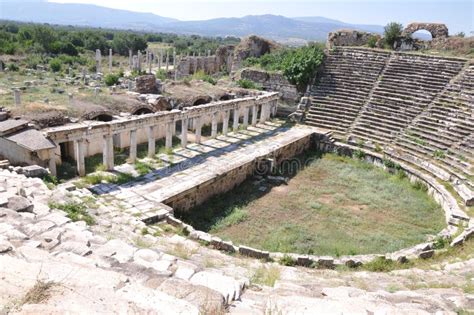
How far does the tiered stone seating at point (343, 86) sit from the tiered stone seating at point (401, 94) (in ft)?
2.31

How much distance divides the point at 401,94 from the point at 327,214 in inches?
479

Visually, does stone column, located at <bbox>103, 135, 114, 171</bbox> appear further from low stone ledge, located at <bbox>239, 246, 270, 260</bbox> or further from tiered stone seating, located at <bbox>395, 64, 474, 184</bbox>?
tiered stone seating, located at <bbox>395, 64, 474, 184</bbox>

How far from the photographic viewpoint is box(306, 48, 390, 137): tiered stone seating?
78.2 feet

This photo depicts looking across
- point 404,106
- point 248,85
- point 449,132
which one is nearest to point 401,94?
point 404,106

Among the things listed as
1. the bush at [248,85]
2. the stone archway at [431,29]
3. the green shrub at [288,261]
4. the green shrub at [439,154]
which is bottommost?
the green shrub at [288,261]

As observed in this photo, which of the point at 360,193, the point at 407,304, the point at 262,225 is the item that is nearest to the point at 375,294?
the point at 407,304

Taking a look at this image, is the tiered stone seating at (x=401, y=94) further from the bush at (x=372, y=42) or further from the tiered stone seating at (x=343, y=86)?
the bush at (x=372, y=42)

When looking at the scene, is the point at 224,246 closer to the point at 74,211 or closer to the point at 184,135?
the point at 74,211

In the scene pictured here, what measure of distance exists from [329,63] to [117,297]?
2567 cm

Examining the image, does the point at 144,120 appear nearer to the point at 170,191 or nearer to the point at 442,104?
the point at 170,191

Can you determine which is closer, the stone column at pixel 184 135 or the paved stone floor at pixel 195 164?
the paved stone floor at pixel 195 164

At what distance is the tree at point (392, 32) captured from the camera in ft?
95.9

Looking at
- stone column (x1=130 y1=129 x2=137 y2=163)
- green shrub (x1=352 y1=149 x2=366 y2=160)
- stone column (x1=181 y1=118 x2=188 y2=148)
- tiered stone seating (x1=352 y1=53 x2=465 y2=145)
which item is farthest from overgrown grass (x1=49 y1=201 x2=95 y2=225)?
tiered stone seating (x1=352 y1=53 x2=465 y2=145)

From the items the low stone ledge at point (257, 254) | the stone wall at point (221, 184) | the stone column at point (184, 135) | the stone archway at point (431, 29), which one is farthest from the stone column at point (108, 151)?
the stone archway at point (431, 29)
